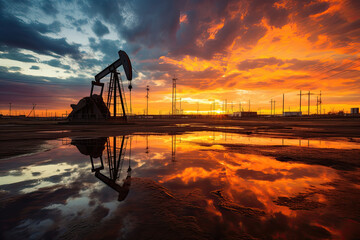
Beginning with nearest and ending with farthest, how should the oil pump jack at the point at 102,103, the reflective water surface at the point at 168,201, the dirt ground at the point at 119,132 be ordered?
the reflective water surface at the point at 168,201 → the dirt ground at the point at 119,132 → the oil pump jack at the point at 102,103

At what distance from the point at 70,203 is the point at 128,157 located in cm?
372

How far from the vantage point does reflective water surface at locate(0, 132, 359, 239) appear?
2.32 metres

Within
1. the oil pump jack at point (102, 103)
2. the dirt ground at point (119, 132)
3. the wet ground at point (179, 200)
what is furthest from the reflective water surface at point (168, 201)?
the oil pump jack at point (102, 103)

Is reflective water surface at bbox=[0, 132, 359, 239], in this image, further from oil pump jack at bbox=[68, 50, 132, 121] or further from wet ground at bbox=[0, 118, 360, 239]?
oil pump jack at bbox=[68, 50, 132, 121]

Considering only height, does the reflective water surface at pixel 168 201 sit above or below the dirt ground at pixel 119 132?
below

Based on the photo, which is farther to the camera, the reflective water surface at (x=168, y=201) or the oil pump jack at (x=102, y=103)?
the oil pump jack at (x=102, y=103)

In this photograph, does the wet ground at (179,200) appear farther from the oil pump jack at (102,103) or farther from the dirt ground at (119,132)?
the oil pump jack at (102,103)

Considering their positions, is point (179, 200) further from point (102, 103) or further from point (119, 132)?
point (102, 103)

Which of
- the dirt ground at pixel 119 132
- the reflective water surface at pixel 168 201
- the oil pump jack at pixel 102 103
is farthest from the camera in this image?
the oil pump jack at pixel 102 103

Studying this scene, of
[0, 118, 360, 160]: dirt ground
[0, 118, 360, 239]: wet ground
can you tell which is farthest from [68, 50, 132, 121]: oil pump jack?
[0, 118, 360, 239]: wet ground

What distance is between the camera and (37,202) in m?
3.14

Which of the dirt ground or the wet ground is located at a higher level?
the dirt ground

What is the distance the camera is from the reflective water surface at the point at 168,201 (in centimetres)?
232

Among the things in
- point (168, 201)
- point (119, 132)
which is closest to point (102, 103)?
point (119, 132)
